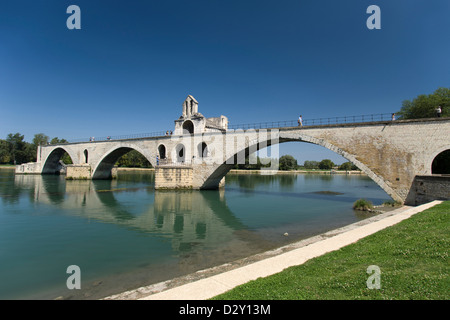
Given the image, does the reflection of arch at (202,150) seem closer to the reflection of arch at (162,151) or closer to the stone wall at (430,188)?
the reflection of arch at (162,151)

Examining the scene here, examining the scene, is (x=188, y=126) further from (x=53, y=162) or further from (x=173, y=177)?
(x=53, y=162)

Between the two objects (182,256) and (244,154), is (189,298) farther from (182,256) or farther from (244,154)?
(244,154)

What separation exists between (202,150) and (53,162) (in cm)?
4593

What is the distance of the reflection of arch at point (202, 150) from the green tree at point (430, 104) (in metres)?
27.4

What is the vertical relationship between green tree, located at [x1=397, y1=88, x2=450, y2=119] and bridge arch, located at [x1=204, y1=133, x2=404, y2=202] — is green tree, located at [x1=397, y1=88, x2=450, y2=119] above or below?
above

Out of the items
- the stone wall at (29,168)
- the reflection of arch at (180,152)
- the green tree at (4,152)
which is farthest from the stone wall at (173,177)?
the green tree at (4,152)

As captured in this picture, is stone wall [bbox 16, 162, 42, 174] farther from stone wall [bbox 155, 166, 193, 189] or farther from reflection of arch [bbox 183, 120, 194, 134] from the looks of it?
stone wall [bbox 155, 166, 193, 189]

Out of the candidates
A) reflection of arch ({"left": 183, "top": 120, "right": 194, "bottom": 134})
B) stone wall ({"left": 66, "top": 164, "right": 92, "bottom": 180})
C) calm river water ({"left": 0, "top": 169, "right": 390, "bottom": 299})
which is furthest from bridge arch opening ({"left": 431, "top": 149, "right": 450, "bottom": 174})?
stone wall ({"left": 66, "top": 164, "right": 92, "bottom": 180})

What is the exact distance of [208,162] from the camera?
29.2 metres

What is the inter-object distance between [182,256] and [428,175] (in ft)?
54.6

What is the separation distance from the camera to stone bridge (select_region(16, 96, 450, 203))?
679 inches

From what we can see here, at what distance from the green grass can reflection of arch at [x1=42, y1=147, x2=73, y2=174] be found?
A: 201ft

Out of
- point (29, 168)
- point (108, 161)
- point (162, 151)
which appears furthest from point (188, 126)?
point (29, 168)

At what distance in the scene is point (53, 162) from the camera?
57688 mm
